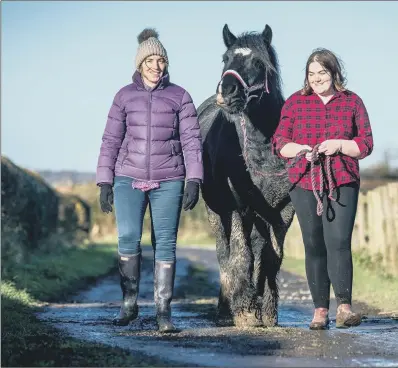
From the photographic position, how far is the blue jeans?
7922 millimetres

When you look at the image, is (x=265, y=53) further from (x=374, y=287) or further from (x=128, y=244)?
(x=374, y=287)

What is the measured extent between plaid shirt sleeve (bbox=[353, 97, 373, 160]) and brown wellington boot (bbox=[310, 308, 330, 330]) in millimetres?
1316

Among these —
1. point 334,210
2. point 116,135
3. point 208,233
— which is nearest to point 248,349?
point 334,210

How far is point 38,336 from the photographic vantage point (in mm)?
7031

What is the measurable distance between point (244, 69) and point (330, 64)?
3.25 ft

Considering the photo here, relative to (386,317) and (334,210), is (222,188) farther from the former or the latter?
(386,317)

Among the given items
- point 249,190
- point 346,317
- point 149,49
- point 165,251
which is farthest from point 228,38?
point 346,317

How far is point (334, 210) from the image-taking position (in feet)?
25.8

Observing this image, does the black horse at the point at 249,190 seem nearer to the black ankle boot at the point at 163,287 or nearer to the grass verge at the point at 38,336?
the black ankle boot at the point at 163,287

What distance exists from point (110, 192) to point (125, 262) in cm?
60

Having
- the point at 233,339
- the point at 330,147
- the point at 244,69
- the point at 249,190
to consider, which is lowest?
the point at 233,339

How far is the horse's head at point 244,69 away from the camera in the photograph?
827 cm

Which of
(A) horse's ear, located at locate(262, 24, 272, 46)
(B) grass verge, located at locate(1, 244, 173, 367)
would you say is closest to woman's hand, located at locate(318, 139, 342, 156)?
(A) horse's ear, located at locate(262, 24, 272, 46)

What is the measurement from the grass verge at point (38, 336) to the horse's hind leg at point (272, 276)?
2.14 meters
